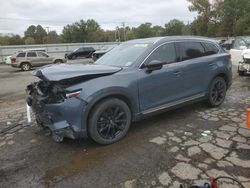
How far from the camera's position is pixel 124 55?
5012 mm

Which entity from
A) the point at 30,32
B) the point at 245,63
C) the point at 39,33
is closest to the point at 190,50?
the point at 245,63

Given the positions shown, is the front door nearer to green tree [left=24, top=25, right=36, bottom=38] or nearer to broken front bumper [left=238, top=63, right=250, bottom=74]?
broken front bumper [left=238, top=63, right=250, bottom=74]

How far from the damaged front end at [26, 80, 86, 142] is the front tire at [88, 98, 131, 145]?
21cm

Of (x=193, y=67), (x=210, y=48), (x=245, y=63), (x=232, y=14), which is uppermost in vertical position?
(x=232, y=14)

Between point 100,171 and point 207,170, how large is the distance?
138 centimetres

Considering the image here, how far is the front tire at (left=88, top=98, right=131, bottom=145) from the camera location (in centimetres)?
395

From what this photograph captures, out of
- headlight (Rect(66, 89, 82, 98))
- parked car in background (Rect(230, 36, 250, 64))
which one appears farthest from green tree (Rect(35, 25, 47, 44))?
headlight (Rect(66, 89, 82, 98))

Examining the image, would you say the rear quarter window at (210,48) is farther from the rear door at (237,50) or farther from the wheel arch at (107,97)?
the rear door at (237,50)

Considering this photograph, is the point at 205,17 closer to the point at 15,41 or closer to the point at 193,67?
the point at 15,41

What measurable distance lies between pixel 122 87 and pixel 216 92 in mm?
2820

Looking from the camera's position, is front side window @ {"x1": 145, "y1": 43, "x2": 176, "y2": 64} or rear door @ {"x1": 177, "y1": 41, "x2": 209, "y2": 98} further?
rear door @ {"x1": 177, "y1": 41, "x2": 209, "y2": 98}

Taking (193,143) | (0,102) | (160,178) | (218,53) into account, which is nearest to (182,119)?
(193,143)

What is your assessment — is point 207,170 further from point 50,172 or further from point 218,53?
point 218,53

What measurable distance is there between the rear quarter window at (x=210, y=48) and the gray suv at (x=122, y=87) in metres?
0.02
